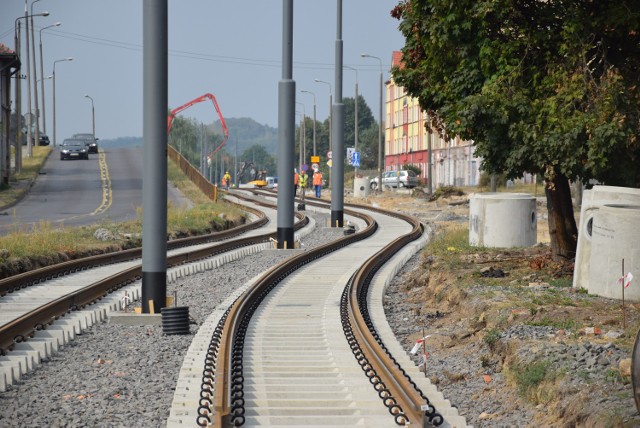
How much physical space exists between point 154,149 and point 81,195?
43.5 meters

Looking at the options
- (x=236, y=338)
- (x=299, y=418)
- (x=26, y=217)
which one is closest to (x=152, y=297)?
(x=236, y=338)

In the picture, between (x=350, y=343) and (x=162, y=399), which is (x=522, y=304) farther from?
(x=162, y=399)

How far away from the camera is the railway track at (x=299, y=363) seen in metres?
9.00

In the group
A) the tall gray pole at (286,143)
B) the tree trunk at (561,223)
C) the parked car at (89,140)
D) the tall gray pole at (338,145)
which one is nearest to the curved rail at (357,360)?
the tree trunk at (561,223)

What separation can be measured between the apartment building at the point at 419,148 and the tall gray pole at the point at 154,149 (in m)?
68.1

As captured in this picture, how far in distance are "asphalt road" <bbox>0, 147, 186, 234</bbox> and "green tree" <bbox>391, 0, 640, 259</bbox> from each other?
16082 millimetres

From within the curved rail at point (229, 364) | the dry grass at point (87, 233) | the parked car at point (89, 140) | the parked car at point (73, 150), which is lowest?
the dry grass at point (87, 233)

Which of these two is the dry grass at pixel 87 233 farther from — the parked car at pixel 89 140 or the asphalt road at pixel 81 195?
the parked car at pixel 89 140

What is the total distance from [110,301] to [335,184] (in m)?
21.8

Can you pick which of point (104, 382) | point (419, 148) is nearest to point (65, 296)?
point (104, 382)

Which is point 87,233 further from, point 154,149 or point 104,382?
point 104,382

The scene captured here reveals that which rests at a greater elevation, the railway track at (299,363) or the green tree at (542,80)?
the green tree at (542,80)

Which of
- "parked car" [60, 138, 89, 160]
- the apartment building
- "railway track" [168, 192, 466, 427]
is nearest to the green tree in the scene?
"railway track" [168, 192, 466, 427]

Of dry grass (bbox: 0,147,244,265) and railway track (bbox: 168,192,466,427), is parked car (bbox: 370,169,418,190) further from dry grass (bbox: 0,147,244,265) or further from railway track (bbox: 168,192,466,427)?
railway track (bbox: 168,192,466,427)
